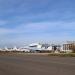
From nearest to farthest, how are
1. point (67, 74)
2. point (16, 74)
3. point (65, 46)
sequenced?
point (67, 74) < point (16, 74) < point (65, 46)

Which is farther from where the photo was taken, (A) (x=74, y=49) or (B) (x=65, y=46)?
(B) (x=65, y=46)

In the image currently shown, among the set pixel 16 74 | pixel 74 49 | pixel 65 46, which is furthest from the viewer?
pixel 65 46

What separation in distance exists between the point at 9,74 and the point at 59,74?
12.0 ft

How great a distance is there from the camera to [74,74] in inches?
612

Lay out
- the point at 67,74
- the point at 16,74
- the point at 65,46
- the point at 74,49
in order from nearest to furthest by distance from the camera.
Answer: the point at 67,74 → the point at 16,74 → the point at 74,49 → the point at 65,46

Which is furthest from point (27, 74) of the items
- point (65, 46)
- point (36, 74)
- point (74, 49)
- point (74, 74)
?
point (65, 46)

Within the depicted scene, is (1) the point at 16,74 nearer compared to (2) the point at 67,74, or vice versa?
(2) the point at 67,74

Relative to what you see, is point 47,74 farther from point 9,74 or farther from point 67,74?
point 9,74

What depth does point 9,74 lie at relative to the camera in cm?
1698

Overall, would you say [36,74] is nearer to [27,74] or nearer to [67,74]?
[27,74]

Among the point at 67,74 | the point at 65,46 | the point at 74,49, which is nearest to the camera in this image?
the point at 67,74

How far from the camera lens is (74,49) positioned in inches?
2874

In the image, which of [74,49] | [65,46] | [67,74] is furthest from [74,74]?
[65,46]

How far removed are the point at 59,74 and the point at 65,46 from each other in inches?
4099
